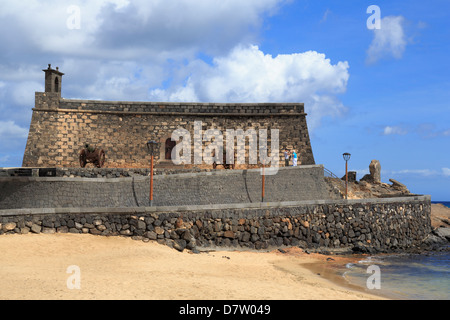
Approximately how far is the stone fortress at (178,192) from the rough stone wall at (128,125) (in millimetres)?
58

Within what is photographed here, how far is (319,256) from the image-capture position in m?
18.1

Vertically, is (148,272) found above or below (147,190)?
below

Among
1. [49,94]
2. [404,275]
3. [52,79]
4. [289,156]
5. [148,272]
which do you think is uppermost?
[52,79]

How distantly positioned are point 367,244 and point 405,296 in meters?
8.93

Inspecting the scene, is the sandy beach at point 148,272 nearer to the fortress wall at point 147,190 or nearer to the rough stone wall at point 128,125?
the fortress wall at point 147,190

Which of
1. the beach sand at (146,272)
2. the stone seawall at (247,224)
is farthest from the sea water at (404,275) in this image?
the stone seawall at (247,224)

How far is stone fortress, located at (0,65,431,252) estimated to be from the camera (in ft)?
49.6

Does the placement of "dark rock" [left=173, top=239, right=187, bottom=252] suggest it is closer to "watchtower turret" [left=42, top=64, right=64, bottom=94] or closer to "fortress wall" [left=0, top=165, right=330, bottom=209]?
"fortress wall" [left=0, top=165, right=330, bottom=209]

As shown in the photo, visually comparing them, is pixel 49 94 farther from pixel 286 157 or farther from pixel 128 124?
pixel 286 157

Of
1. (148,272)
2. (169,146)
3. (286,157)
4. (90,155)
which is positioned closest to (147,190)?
(148,272)

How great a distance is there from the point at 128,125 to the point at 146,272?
16.4m

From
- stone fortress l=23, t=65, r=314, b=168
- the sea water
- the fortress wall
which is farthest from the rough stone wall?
the sea water

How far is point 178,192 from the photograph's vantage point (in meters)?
17.2
